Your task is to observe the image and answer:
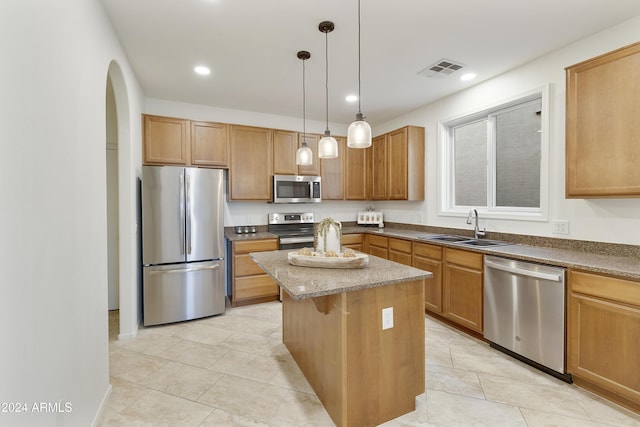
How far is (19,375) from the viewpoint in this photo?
0.98 m

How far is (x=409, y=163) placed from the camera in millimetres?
4039

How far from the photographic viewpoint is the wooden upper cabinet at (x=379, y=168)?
448 cm

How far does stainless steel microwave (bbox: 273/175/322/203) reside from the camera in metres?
4.18

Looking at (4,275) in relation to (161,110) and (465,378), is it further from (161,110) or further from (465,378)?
(161,110)

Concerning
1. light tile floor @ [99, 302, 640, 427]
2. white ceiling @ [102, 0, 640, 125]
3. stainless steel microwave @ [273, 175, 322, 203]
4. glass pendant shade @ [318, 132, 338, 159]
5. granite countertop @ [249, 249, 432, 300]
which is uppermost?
white ceiling @ [102, 0, 640, 125]

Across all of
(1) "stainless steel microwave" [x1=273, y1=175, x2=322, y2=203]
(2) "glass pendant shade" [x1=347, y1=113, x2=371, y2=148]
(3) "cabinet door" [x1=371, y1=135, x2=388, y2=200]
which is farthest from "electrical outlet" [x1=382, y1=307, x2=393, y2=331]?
(3) "cabinet door" [x1=371, y1=135, x2=388, y2=200]

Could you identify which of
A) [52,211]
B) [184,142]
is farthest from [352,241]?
[52,211]

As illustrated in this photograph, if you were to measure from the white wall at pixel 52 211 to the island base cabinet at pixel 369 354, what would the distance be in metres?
1.29

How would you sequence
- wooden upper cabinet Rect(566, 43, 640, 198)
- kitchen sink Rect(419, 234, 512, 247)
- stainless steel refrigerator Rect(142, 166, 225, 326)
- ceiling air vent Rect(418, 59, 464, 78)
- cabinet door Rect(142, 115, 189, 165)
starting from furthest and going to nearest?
cabinet door Rect(142, 115, 189, 165), stainless steel refrigerator Rect(142, 166, 225, 326), kitchen sink Rect(419, 234, 512, 247), ceiling air vent Rect(418, 59, 464, 78), wooden upper cabinet Rect(566, 43, 640, 198)

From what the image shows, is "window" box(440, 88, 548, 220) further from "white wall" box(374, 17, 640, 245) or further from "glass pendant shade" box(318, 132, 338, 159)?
"glass pendant shade" box(318, 132, 338, 159)

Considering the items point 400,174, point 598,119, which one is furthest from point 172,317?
point 598,119

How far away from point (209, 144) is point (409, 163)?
2.75 metres

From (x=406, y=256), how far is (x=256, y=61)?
277cm

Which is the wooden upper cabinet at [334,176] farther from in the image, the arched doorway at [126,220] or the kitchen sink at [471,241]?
the arched doorway at [126,220]
